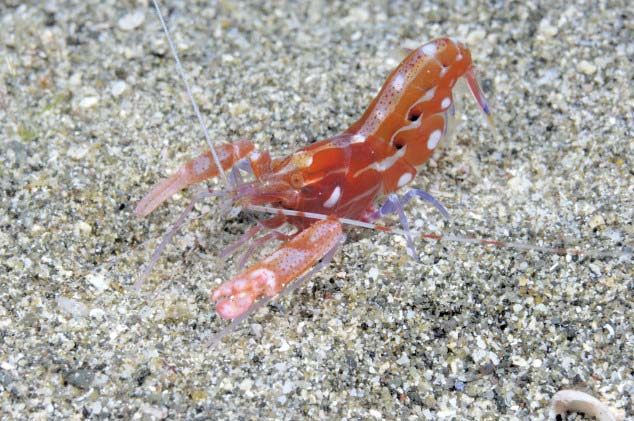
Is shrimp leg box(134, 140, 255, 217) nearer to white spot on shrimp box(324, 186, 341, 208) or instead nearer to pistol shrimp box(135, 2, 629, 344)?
pistol shrimp box(135, 2, 629, 344)

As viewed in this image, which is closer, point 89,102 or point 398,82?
point 398,82

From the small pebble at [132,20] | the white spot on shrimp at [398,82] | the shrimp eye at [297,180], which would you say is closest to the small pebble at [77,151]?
the small pebble at [132,20]

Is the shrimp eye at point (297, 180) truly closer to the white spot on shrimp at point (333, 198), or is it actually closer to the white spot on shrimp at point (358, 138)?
the white spot on shrimp at point (333, 198)

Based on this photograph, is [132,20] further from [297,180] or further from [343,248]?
[343,248]

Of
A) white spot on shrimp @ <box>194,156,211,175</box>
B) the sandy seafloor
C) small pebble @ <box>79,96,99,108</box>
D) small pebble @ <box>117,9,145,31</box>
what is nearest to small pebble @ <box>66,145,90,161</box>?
the sandy seafloor

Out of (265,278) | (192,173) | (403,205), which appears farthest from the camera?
(403,205)

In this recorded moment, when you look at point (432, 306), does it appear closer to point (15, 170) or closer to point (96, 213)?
point (96, 213)

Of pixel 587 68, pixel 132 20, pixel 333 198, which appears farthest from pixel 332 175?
pixel 132 20

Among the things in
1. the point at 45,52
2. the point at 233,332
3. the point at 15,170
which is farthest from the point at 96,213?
the point at 45,52
